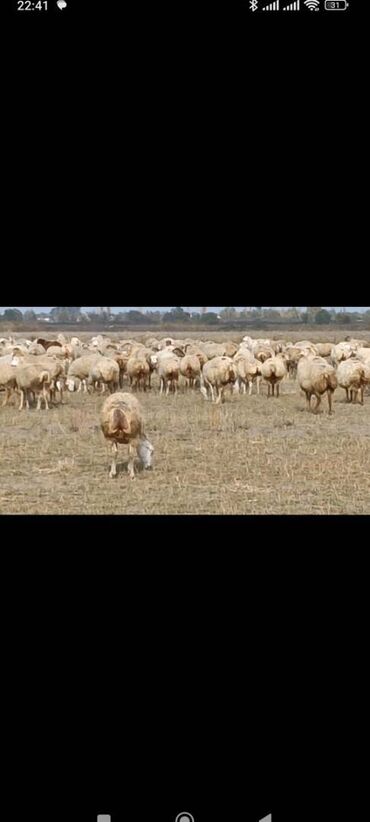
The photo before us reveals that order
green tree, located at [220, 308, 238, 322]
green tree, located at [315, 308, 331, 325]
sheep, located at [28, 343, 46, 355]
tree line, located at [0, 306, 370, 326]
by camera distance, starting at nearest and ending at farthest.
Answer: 1. green tree, located at [220, 308, 238, 322]
2. tree line, located at [0, 306, 370, 326]
3. green tree, located at [315, 308, 331, 325]
4. sheep, located at [28, 343, 46, 355]

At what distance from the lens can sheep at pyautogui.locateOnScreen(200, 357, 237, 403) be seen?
7.18 meters

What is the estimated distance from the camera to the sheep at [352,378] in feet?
23.0

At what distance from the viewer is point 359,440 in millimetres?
6629

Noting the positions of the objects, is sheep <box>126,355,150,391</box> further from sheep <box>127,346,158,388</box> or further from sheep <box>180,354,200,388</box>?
sheep <box>180,354,200,388</box>

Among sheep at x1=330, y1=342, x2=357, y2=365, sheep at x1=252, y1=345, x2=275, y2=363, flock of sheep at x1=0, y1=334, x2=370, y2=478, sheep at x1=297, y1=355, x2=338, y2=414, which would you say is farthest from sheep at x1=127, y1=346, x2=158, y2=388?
sheep at x1=330, y1=342, x2=357, y2=365

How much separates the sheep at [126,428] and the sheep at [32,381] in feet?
1.73

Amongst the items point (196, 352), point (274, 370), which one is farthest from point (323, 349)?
point (196, 352)

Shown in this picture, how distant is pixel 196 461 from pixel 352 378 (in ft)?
4.86

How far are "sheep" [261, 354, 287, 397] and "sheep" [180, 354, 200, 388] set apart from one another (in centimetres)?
50

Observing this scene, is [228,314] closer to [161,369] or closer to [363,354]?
[161,369]

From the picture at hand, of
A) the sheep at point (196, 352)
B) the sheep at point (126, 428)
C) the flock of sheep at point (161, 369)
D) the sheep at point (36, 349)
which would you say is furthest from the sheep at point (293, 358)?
the sheep at point (36, 349)

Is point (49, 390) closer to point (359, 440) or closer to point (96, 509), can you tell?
point (96, 509)

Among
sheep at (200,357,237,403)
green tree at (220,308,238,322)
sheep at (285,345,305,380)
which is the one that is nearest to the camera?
green tree at (220,308,238,322)

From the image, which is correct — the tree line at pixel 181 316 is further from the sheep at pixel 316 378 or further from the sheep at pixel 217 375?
the sheep at pixel 217 375
